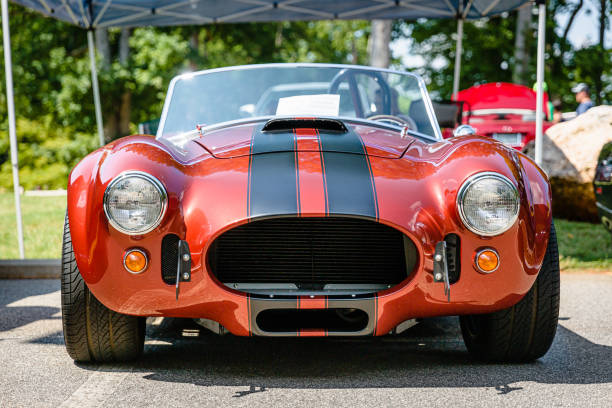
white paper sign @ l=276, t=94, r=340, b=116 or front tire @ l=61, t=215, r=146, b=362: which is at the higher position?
white paper sign @ l=276, t=94, r=340, b=116

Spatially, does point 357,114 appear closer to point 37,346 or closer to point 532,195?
point 532,195

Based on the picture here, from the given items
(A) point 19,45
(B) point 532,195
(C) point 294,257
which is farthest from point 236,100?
(A) point 19,45

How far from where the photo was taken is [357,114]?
405 cm

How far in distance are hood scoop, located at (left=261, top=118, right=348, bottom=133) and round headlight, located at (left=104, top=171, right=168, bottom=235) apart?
0.82 m

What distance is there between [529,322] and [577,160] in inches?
236

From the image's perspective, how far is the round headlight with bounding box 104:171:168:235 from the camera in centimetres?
262

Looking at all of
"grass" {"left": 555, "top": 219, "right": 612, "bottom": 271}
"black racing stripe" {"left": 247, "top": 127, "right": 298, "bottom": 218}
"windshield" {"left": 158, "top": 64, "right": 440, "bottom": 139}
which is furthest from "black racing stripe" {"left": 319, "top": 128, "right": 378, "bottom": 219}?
"grass" {"left": 555, "top": 219, "right": 612, "bottom": 271}

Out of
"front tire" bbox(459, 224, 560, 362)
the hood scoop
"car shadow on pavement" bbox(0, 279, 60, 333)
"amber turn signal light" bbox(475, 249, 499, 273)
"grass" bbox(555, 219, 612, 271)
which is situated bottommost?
"grass" bbox(555, 219, 612, 271)

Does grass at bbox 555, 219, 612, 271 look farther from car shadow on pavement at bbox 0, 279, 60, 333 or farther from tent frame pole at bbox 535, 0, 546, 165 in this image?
car shadow on pavement at bbox 0, 279, 60, 333

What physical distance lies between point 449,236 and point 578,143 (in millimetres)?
6463

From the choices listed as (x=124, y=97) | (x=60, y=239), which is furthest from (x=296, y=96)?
(x=124, y=97)

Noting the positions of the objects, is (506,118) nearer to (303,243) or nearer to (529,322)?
(529,322)

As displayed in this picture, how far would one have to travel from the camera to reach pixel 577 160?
329 inches

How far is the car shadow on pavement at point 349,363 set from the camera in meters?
2.78
